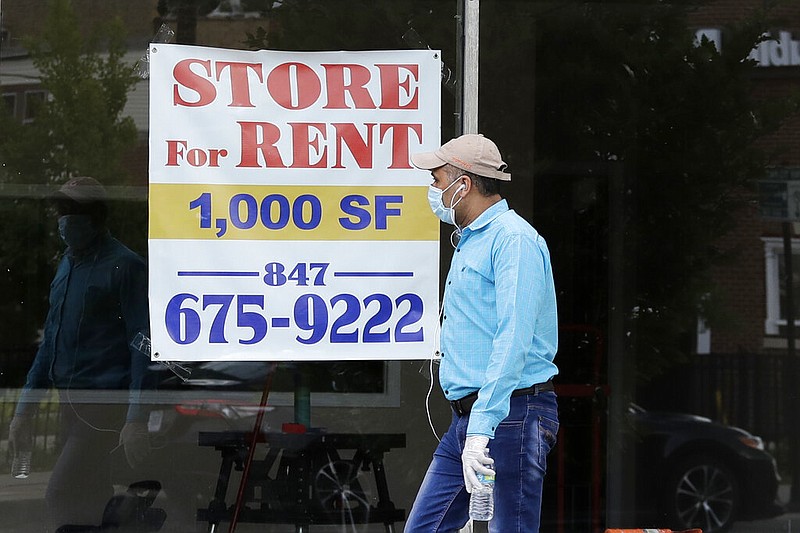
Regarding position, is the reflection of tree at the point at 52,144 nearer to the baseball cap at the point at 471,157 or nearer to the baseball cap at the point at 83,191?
the baseball cap at the point at 83,191

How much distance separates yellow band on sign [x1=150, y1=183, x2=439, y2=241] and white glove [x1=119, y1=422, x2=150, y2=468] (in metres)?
2.07

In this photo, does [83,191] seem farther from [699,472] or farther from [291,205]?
[699,472]

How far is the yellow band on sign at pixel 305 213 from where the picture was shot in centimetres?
482

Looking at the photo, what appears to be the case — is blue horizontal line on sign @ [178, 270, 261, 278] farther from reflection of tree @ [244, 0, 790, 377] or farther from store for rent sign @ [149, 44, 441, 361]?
reflection of tree @ [244, 0, 790, 377]

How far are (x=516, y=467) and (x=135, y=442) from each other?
3206mm

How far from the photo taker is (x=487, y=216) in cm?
395

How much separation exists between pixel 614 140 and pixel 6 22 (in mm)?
3514

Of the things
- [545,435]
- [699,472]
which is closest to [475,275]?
[545,435]

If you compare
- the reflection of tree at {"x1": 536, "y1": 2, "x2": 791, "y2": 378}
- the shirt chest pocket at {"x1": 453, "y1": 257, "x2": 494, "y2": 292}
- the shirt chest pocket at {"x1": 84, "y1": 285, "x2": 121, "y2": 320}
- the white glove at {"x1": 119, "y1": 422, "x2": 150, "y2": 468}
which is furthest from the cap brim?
the white glove at {"x1": 119, "y1": 422, "x2": 150, "y2": 468}

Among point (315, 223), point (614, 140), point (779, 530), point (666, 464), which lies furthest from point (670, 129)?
point (315, 223)

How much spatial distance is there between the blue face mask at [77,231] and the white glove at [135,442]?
3.46 feet

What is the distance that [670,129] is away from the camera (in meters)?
6.98

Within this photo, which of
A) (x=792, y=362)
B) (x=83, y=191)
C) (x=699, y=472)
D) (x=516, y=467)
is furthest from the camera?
(x=699, y=472)

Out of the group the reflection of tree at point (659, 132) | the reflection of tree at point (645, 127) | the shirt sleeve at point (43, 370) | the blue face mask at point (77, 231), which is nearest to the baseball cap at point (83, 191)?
the blue face mask at point (77, 231)
